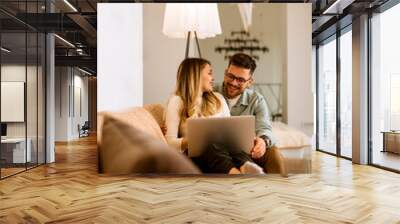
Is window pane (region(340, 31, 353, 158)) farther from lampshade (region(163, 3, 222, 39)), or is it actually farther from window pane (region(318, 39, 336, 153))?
lampshade (region(163, 3, 222, 39))

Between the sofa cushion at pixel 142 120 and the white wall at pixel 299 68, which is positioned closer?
the sofa cushion at pixel 142 120

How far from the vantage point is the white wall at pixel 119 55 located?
610cm

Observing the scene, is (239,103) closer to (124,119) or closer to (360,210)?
(124,119)

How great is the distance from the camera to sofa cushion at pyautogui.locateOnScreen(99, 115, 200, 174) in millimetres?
5980

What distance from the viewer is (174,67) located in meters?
6.07

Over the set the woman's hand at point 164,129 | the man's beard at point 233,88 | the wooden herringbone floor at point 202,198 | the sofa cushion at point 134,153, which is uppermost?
the man's beard at point 233,88

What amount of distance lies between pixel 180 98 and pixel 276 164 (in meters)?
1.71

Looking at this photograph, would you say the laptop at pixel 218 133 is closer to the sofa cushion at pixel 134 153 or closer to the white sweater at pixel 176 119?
the white sweater at pixel 176 119

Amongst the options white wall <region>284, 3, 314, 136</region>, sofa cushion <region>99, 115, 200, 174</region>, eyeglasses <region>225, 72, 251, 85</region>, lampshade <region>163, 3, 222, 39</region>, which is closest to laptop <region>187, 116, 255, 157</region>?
sofa cushion <region>99, 115, 200, 174</region>

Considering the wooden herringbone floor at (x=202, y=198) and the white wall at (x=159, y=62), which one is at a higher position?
the white wall at (x=159, y=62)

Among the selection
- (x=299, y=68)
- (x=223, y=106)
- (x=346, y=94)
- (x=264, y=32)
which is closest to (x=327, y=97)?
(x=346, y=94)

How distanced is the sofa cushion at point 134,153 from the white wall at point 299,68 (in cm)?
171

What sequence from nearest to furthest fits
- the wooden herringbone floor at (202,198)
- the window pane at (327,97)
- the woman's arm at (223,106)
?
the wooden herringbone floor at (202,198), the woman's arm at (223,106), the window pane at (327,97)

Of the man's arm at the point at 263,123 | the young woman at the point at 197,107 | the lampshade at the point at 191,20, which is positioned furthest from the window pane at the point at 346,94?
the lampshade at the point at 191,20
